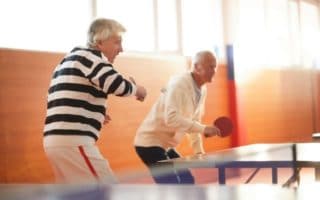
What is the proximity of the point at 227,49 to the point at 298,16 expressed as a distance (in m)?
3.51

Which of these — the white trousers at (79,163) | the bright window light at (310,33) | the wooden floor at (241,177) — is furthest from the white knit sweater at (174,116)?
the bright window light at (310,33)

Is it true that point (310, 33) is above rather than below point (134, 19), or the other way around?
above

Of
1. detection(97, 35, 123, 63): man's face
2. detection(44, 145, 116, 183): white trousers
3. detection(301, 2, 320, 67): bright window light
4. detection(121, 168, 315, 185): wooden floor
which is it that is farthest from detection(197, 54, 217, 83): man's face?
detection(301, 2, 320, 67): bright window light

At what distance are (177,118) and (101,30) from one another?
0.87 metres

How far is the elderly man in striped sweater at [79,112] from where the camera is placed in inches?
130

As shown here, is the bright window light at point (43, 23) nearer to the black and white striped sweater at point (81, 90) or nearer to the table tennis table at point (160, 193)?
the black and white striped sweater at point (81, 90)

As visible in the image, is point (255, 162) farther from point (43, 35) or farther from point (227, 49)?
point (227, 49)

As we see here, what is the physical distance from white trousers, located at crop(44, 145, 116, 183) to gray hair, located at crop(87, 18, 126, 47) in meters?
0.60

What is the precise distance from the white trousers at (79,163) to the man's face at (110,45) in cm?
54

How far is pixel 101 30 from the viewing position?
3.41 metres

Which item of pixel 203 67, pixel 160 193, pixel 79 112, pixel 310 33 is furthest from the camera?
pixel 310 33

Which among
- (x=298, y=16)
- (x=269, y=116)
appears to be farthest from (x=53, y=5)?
(x=298, y=16)

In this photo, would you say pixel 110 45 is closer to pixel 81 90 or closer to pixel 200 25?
pixel 81 90

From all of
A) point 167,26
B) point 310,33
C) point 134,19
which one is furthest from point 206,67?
point 310,33
